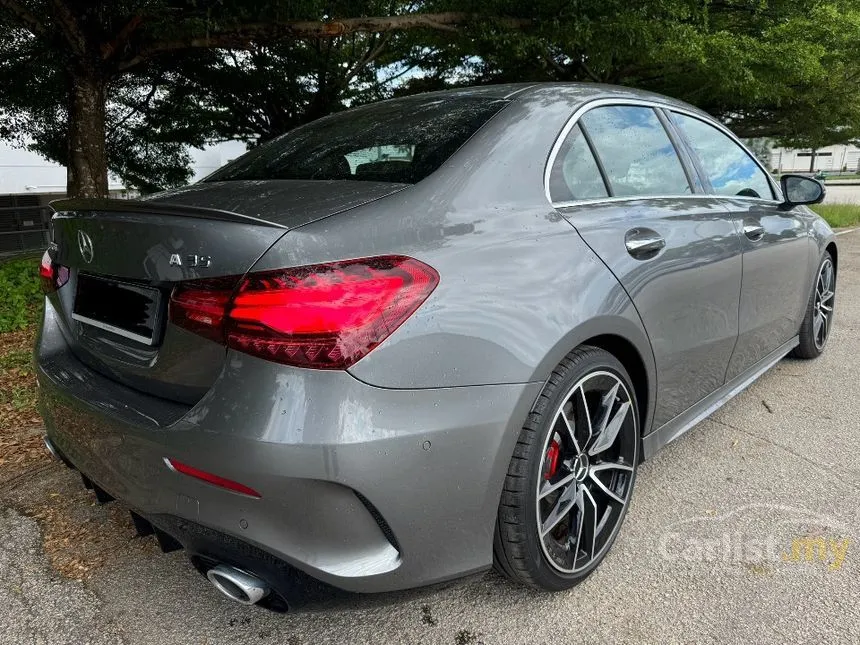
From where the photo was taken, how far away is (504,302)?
1671 millimetres

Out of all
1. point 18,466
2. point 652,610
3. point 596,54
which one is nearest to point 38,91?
point 596,54

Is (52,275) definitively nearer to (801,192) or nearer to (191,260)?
(191,260)

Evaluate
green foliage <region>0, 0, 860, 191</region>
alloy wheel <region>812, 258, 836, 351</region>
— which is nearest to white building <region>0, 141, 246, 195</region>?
green foliage <region>0, 0, 860, 191</region>

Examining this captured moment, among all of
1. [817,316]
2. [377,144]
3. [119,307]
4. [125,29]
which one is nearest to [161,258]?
[119,307]

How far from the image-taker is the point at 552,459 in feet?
6.47

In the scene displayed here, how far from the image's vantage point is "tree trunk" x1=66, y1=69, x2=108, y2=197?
284 inches

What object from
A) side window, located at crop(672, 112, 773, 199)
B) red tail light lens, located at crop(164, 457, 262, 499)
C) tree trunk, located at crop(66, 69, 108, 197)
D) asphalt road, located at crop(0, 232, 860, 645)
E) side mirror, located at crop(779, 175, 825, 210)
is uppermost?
tree trunk, located at crop(66, 69, 108, 197)

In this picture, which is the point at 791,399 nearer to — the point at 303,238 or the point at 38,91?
the point at 303,238

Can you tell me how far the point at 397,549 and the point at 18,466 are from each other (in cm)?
230

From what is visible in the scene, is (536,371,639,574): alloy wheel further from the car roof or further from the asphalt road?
the car roof

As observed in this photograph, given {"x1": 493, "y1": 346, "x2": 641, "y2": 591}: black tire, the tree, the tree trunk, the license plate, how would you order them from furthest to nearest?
the tree trunk
the tree
{"x1": 493, "y1": 346, "x2": 641, "y2": 591}: black tire
the license plate

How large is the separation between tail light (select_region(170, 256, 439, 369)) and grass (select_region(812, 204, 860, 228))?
587 inches

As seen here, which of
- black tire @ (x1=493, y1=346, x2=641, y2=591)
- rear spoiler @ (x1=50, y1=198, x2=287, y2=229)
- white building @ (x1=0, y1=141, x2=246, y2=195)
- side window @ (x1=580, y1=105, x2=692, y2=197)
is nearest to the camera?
rear spoiler @ (x1=50, y1=198, x2=287, y2=229)

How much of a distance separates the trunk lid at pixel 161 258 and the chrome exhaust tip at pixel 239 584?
416 millimetres
